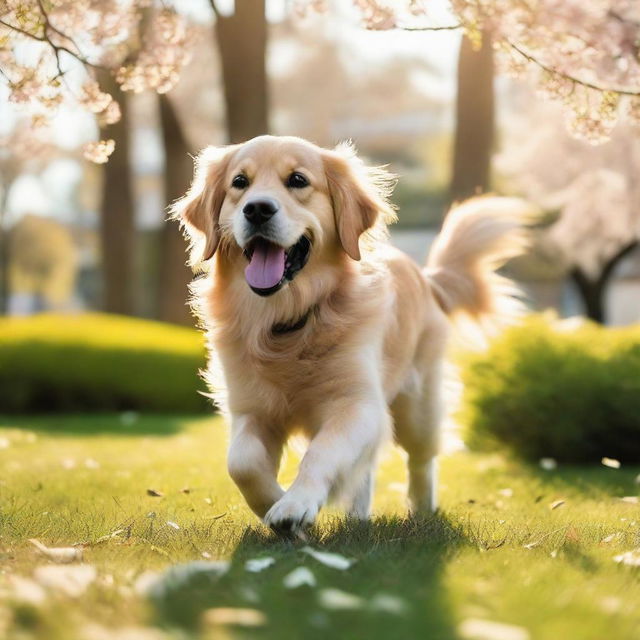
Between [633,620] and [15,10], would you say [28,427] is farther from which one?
[633,620]

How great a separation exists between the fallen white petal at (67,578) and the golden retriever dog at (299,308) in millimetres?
1021

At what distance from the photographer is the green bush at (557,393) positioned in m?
7.45

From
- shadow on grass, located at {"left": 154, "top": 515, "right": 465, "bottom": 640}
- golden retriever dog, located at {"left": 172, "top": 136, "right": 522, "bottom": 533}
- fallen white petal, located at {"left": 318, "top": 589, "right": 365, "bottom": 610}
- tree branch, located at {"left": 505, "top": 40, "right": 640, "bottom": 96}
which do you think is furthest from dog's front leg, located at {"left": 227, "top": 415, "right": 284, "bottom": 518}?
tree branch, located at {"left": 505, "top": 40, "right": 640, "bottom": 96}

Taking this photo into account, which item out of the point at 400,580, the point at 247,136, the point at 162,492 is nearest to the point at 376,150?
the point at 247,136

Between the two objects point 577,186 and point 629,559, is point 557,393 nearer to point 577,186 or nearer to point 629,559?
point 629,559

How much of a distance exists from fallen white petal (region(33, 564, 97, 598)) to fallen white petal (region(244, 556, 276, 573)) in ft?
1.44

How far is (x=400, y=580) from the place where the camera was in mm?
2779

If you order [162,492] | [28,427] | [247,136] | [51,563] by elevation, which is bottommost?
[28,427]

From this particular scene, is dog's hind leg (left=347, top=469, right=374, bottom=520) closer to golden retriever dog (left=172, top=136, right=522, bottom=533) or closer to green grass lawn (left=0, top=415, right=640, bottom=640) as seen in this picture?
golden retriever dog (left=172, top=136, right=522, bottom=533)

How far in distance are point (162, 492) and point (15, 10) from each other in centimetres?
269

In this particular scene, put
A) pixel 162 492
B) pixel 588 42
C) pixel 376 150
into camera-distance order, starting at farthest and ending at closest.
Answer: pixel 376 150
pixel 162 492
pixel 588 42

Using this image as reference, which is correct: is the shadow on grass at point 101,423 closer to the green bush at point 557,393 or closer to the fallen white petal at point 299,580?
the green bush at point 557,393

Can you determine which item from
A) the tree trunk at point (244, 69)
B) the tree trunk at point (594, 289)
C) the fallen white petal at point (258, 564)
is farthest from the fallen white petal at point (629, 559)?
the tree trunk at point (594, 289)

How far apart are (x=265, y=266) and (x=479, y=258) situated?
7.68 feet
